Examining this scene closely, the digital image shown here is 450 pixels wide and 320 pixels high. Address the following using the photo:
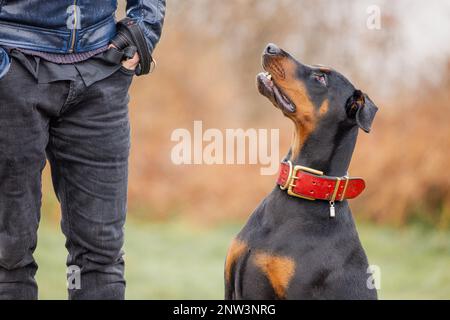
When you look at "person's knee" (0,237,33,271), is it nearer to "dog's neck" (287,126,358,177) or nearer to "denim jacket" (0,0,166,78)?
"denim jacket" (0,0,166,78)

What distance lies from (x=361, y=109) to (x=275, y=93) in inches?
13.7

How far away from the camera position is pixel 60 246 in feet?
23.5

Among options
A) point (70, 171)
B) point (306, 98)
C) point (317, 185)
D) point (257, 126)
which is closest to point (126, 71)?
point (70, 171)

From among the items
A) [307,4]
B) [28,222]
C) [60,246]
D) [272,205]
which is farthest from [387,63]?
[28,222]

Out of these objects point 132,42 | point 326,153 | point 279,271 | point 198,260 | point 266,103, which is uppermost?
point 266,103

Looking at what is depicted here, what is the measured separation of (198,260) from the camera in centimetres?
704

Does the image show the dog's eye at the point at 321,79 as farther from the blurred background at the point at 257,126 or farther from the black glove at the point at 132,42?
the blurred background at the point at 257,126

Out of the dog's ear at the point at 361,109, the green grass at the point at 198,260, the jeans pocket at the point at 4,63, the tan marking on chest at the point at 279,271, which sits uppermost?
the jeans pocket at the point at 4,63

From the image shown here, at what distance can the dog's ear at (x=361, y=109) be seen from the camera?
298cm

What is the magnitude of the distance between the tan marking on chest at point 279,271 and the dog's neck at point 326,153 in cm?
43

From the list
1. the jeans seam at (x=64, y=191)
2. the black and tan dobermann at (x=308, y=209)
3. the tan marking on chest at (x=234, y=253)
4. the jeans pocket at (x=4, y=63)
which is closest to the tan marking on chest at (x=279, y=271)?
the black and tan dobermann at (x=308, y=209)

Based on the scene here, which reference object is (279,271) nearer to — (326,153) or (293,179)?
(293,179)

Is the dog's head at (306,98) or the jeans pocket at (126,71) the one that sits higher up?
the jeans pocket at (126,71)
